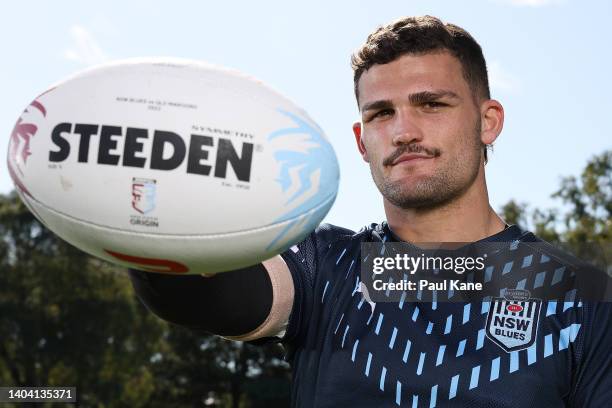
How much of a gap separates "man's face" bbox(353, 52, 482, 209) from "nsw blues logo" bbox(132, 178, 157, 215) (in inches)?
48.2

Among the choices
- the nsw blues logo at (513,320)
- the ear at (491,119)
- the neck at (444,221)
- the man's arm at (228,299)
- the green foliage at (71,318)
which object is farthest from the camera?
the green foliage at (71,318)

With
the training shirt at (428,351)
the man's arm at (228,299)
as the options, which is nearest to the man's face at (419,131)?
the training shirt at (428,351)

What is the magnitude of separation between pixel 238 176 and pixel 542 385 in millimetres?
1439

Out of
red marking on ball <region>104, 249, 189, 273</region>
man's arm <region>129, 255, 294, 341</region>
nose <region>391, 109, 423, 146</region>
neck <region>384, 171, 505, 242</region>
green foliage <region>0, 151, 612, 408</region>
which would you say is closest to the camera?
red marking on ball <region>104, 249, 189, 273</region>

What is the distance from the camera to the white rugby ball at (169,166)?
7.80 feet

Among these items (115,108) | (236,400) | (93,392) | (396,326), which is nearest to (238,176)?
(115,108)

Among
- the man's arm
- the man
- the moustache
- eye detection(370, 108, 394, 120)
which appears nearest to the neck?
the man

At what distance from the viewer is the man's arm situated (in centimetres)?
265

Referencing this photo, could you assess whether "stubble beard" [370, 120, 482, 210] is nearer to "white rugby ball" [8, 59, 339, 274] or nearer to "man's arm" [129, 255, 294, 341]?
"man's arm" [129, 255, 294, 341]

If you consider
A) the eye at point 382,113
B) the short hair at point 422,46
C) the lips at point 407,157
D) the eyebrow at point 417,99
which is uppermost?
the short hair at point 422,46

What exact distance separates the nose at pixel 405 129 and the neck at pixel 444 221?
36 centimetres

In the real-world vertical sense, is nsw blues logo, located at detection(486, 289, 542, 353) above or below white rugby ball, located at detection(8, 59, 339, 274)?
below

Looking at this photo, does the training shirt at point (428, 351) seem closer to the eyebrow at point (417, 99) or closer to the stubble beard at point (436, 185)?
the stubble beard at point (436, 185)

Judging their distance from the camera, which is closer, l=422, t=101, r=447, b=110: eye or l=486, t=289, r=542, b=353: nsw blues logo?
l=486, t=289, r=542, b=353: nsw blues logo
